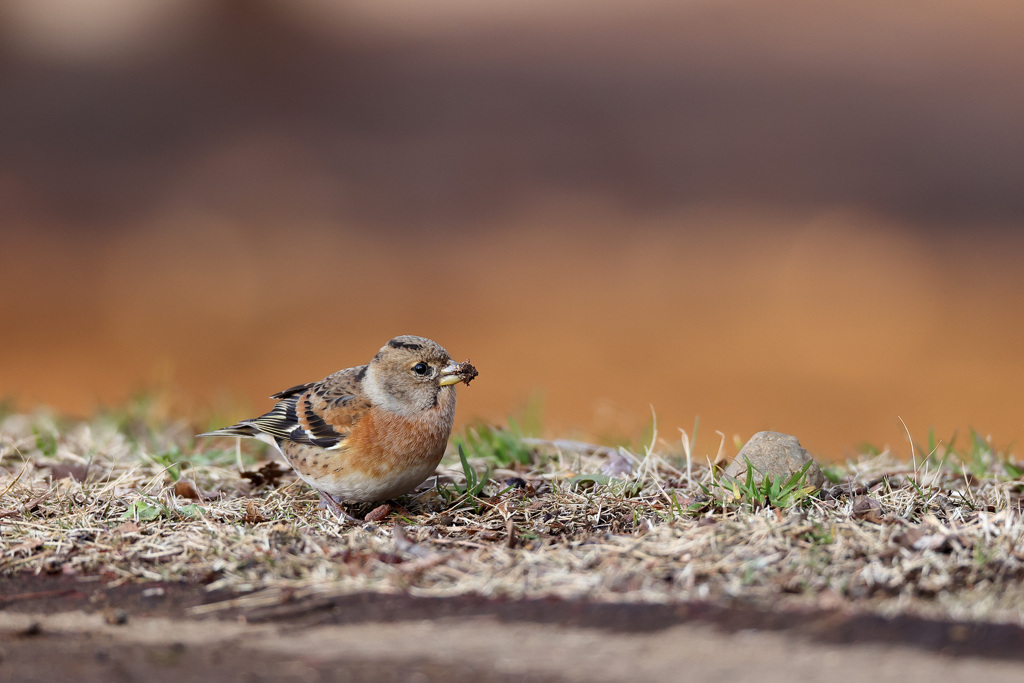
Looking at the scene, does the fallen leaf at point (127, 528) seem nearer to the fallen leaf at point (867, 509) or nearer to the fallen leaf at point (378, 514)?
the fallen leaf at point (378, 514)

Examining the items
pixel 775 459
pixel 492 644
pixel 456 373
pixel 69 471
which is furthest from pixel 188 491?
pixel 775 459

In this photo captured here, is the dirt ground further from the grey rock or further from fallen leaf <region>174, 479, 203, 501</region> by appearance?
fallen leaf <region>174, 479, 203, 501</region>

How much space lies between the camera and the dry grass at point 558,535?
11.7 feet

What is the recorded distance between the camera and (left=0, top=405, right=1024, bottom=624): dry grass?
3.55 meters

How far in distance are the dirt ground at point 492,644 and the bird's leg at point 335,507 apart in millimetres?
960

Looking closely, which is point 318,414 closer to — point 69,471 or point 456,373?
point 456,373

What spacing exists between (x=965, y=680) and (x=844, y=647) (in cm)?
36

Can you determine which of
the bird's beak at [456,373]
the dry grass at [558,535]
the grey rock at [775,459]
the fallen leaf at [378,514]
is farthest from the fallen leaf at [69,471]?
the grey rock at [775,459]

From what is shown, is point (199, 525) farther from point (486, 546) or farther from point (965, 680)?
point (965, 680)

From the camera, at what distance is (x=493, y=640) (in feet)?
10.5

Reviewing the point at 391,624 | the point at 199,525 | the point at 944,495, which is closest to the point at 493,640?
the point at 391,624

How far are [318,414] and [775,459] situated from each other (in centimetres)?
224

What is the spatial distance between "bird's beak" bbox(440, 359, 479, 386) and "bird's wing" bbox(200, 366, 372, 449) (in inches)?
15.4

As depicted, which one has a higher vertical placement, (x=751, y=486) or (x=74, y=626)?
(x=751, y=486)
